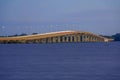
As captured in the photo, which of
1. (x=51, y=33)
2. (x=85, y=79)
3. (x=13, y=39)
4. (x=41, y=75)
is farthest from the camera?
(x=13, y=39)

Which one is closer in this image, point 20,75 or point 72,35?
point 20,75

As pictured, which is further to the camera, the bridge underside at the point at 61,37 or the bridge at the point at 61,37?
the bridge underside at the point at 61,37

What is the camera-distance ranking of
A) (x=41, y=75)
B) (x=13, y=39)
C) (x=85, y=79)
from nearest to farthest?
1. (x=85, y=79)
2. (x=41, y=75)
3. (x=13, y=39)

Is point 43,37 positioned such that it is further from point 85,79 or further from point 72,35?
point 85,79

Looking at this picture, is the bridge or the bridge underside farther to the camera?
the bridge underside

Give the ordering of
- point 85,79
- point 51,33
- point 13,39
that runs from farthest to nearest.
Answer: point 13,39 → point 51,33 → point 85,79

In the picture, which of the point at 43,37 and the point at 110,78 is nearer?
the point at 110,78

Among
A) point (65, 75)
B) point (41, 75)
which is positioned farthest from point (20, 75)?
point (65, 75)

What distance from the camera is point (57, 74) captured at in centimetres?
2516

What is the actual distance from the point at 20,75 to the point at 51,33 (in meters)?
81.6

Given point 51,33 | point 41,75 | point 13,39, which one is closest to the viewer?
point 41,75

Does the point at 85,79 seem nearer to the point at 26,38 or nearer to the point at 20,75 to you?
the point at 20,75

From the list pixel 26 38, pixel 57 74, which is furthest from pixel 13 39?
pixel 57 74

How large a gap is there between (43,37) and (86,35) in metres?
13.4
